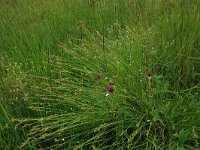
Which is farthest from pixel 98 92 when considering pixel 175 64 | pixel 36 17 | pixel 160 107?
pixel 36 17

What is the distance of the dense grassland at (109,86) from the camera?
197cm

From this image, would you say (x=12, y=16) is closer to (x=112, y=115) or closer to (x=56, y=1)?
(x=56, y=1)

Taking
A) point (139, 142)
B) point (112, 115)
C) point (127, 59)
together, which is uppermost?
point (127, 59)

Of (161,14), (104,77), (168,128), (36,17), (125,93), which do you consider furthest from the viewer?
(36,17)

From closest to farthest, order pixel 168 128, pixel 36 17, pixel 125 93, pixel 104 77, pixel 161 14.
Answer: pixel 168 128 < pixel 125 93 < pixel 104 77 < pixel 161 14 < pixel 36 17

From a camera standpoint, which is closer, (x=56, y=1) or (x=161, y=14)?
(x=161, y=14)

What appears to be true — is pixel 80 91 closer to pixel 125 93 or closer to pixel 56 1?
pixel 125 93

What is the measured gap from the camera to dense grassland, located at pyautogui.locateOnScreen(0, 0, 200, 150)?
1.97m

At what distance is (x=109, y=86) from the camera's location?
6.07 feet

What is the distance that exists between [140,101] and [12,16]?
222 cm

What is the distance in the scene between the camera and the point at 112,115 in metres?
2.00

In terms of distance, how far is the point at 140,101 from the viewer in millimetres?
2043

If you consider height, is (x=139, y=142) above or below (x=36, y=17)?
below

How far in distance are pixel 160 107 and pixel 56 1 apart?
2.29 metres
